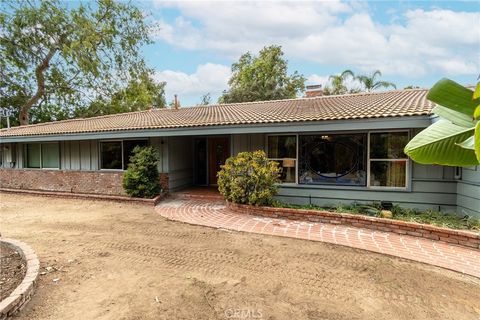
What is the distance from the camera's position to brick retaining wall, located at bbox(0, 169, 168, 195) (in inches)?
444


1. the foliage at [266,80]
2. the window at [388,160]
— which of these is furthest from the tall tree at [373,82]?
the window at [388,160]

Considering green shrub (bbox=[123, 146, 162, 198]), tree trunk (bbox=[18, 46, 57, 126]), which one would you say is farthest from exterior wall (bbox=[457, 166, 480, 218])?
tree trunk (bbox=[18, 46, 57, 126])

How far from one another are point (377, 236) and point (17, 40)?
25.0 m

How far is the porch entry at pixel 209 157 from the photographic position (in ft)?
41.1

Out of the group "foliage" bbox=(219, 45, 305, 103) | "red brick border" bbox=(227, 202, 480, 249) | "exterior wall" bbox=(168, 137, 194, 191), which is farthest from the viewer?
"foliage" bbox=(219, 45, 305, 103)

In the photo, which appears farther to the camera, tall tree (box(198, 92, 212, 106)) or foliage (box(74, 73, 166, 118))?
tall tree (box(198, 92, 212, 106))

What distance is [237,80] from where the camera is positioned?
32.1 m

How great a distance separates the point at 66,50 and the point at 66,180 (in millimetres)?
12190

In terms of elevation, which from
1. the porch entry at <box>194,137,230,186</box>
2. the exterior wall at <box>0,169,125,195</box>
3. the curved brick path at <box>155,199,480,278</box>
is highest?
the porch entry at <box>194,137,230,186</box>

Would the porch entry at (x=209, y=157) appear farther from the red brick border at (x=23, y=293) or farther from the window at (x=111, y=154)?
the red brick border at (x=23, y=293)

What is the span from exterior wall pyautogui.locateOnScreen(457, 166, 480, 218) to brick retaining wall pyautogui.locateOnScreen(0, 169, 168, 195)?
904 centimetres

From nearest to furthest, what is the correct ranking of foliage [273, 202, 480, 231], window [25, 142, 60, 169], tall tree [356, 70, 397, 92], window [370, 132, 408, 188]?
foliage [273, 202, 480, 231], window [370, 132, 408, 188], window [25, 142, 60, 169], tall tree [356, 70, 397, 92]

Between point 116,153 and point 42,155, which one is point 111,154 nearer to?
point 116,153

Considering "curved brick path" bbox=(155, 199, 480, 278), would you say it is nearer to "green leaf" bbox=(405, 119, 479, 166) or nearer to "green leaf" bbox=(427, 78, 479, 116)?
"green leaf" bbox=(405, 119, 479, 166)
